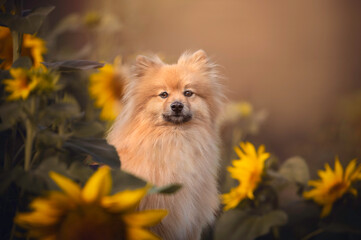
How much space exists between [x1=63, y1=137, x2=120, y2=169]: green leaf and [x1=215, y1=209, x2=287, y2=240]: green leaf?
50 centimetres

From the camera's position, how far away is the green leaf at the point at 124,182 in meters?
0.78

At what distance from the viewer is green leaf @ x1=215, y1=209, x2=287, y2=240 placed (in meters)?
1.14

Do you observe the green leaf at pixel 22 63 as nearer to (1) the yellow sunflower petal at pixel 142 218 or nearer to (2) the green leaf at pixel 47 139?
(2) the green leaf at pixel 47 139

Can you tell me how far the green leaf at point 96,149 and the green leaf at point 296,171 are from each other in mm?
695

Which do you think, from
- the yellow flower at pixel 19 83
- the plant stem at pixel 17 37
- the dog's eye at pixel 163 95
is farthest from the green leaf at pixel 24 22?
the dog's eye at pixel 163 95

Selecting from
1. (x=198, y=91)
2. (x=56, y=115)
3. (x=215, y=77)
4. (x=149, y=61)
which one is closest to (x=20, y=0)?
(x=56, y=115)

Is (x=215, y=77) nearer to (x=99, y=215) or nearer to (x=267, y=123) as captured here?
(x=99, y=215)

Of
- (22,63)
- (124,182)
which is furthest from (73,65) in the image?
(124,182)

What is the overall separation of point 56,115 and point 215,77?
104cm

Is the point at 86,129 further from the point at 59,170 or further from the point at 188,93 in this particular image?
the point at 188,93

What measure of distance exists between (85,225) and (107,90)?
113 centimetres

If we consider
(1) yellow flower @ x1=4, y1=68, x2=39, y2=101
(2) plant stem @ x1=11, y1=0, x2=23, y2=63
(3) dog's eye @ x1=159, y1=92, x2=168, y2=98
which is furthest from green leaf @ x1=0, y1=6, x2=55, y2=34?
(3) dog's eye @ x1=159, y1=92, x2=168, y2=98

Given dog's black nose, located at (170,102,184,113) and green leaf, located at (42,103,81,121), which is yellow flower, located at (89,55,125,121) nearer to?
dog's black nose, located at (170,102,184,113)

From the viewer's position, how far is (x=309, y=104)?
3.32m
